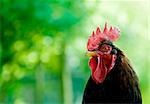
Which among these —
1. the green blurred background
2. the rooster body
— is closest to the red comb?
the rooster body

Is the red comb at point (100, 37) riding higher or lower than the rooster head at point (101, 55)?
higher

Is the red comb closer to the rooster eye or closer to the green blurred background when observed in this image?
the rooster eye

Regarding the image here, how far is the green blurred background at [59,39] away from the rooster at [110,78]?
2.66m

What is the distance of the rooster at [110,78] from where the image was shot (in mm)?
1919

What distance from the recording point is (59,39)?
16.1 feet

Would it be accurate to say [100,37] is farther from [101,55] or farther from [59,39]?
[59,39]

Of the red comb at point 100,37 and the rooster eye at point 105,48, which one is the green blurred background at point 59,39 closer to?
the red comb at point 100,37

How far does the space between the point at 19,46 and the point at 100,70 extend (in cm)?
309

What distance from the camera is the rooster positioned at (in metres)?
1.92

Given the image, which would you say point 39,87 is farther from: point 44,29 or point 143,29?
point 143,29

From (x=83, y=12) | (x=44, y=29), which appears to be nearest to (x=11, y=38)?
(x=44, y=29)

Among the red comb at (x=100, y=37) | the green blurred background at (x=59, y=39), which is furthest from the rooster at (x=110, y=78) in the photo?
the green blurred background at (x=59, y=39)

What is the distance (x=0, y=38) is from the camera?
196 inches

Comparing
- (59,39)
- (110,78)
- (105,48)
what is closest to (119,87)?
(110,78)
